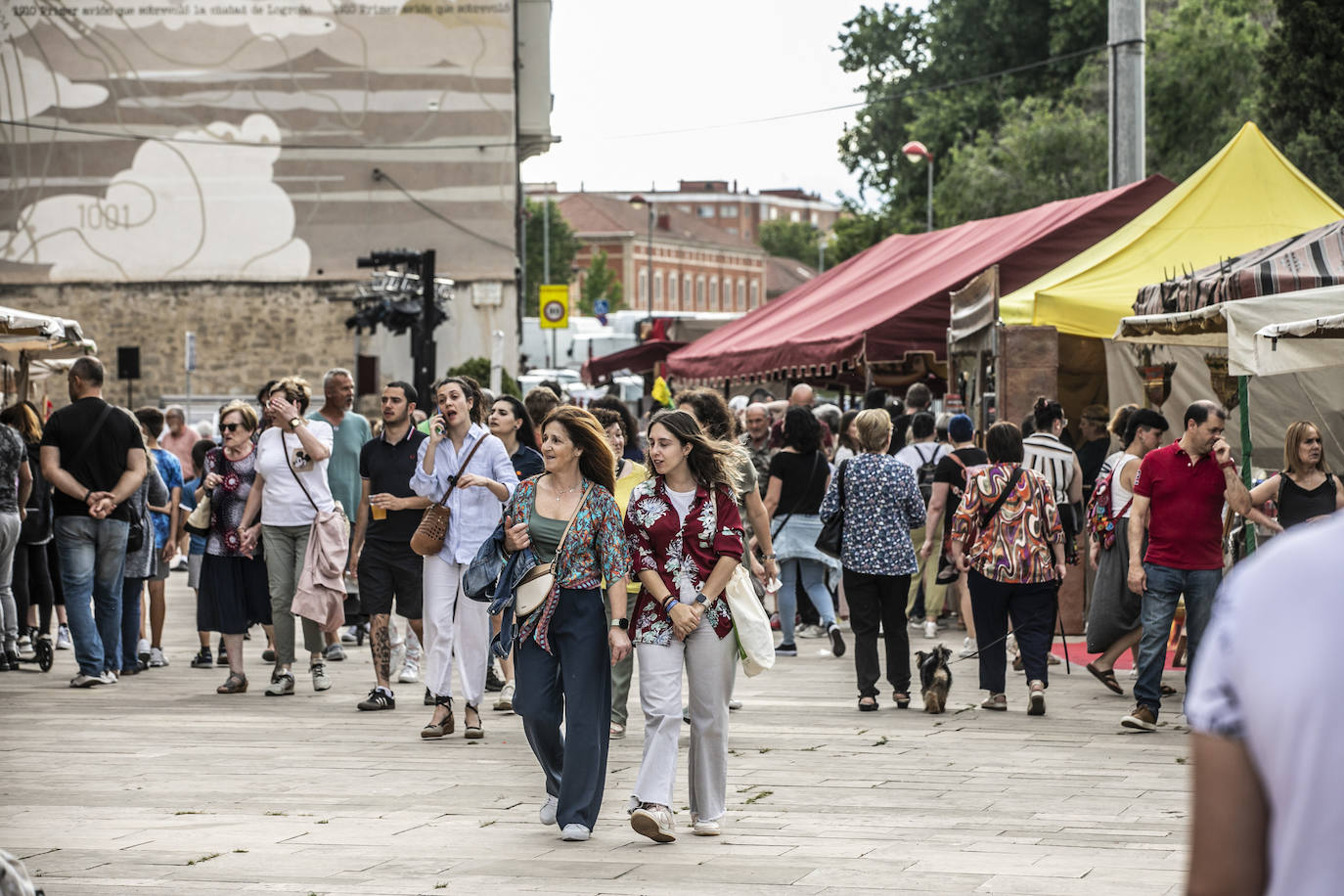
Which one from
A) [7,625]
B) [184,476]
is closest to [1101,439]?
[7,625]

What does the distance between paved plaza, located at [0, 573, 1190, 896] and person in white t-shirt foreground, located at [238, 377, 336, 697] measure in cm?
43

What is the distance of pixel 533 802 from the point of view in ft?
24.9

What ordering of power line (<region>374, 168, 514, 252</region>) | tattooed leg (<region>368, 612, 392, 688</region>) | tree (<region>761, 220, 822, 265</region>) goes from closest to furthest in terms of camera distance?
tattooed leg (<region>368, 612, 392, 688</region>) → power line (<region>374, 168, 514, 252</region>) → tree (<region>761, 220, 822, 265</region>)

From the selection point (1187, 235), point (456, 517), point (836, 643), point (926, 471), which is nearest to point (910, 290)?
point (1187, 235)

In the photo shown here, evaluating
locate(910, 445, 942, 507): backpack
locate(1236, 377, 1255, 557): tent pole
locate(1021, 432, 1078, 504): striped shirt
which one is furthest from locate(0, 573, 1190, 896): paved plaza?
locate(910, 445, 942, 507): backpack

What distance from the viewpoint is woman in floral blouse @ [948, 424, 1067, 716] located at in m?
10.4

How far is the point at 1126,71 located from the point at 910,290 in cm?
314

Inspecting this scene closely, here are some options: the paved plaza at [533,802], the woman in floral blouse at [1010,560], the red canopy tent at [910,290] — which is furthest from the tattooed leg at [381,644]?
the red canopy tent at [910,290]

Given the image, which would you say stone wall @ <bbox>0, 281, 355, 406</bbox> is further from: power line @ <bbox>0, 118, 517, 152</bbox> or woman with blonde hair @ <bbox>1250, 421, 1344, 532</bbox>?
woman with blonde hair @ <bbox>1250, 421, 1344, 532</bbox>

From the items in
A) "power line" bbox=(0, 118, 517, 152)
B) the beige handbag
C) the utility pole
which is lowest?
the beige handbag

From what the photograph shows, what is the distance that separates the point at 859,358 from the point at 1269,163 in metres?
4.20

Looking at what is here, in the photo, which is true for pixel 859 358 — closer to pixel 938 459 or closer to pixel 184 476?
pixel 938 459

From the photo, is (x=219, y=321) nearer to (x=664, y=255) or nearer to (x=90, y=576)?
(x=90, y=576)

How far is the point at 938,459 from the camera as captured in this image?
14.7 metres
